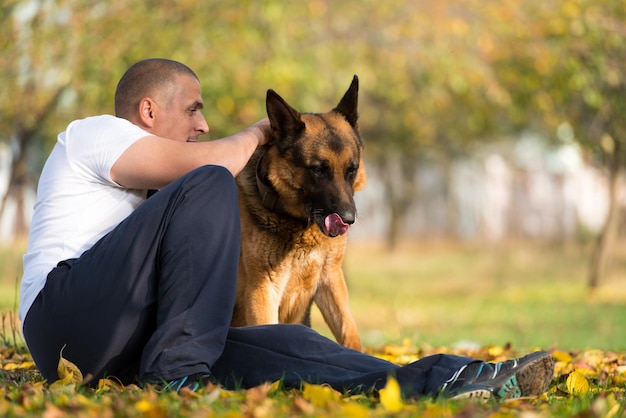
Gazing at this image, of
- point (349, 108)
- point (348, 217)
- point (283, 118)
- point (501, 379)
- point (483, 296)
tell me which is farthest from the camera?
point (483, 296)

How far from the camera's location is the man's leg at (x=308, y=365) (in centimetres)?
312

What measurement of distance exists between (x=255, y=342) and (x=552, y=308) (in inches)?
424

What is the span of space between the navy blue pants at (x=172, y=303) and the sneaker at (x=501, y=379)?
0.15 ft

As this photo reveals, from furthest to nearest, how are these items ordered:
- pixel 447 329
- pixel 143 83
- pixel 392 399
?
pixel 447 329 < pixel 143 83 < pixel 392 399

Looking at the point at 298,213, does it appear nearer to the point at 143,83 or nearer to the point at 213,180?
the point at 143,83

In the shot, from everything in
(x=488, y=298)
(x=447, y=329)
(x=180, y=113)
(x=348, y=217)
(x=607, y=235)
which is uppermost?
(x=607, y=235)

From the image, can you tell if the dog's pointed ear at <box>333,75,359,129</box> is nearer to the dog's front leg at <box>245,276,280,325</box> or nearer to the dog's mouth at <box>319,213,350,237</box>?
the dog's mouth at <box>319,213,350,237</box>

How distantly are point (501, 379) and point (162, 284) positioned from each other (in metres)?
1.35

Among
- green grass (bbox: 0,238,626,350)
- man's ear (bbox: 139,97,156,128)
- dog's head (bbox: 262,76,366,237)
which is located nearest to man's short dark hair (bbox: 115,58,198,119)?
man's ear (bbox: 139,97,156,128)

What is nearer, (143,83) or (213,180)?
(213,180)

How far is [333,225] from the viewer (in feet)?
13.8

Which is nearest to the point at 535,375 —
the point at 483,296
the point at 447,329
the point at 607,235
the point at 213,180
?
the point at 213,180

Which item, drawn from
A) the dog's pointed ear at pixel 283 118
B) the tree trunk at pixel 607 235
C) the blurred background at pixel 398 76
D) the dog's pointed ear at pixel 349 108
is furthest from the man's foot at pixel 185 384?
the tree trunk at pixel 607 235

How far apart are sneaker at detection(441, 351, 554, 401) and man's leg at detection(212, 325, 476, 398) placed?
0.04 m
